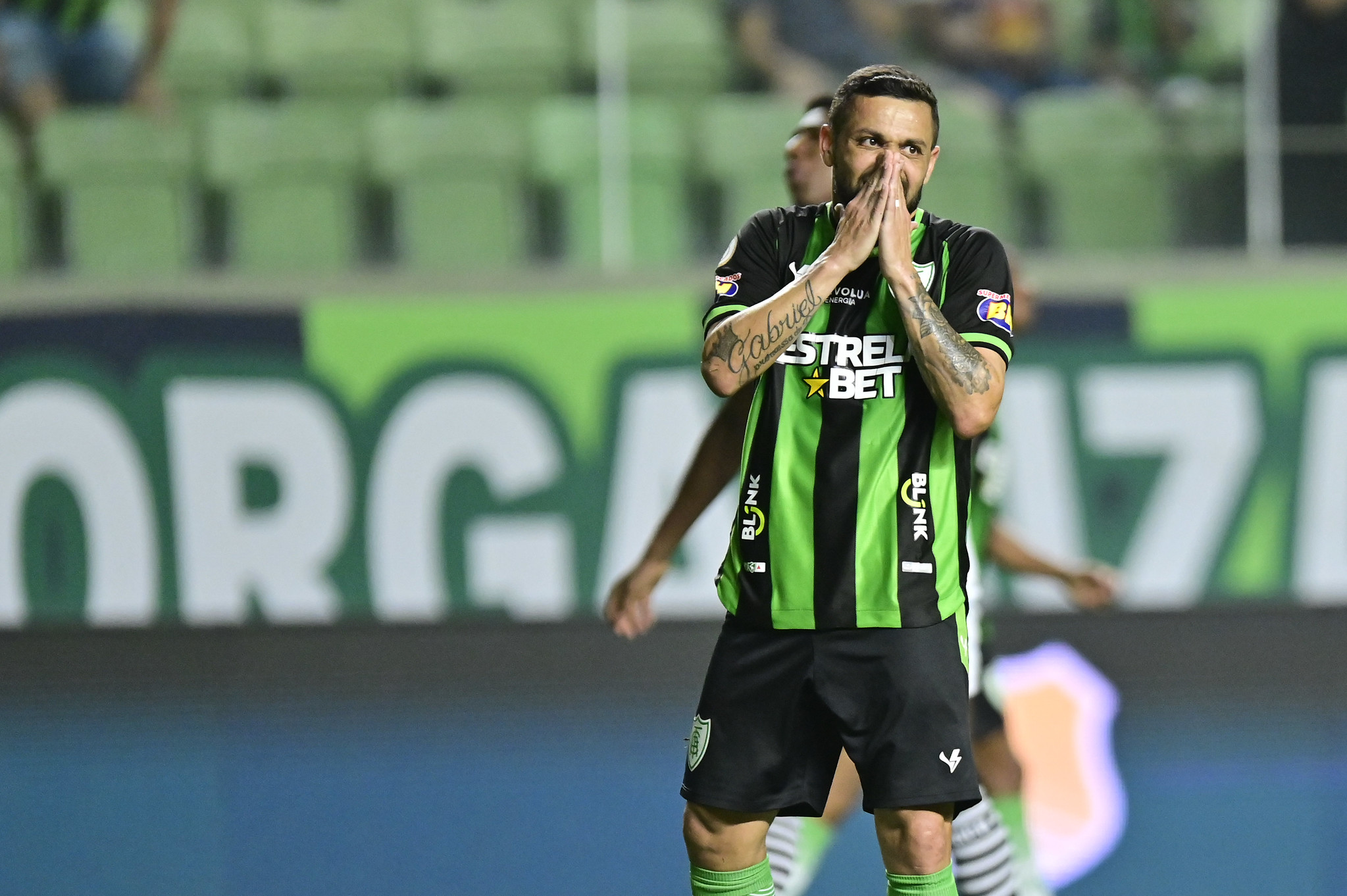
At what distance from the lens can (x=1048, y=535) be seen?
17.4 feet

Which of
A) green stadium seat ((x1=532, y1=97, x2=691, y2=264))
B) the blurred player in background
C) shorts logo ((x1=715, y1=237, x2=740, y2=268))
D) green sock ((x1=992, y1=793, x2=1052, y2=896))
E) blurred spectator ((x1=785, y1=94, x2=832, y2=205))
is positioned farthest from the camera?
green stadium seat ((x1=532, y1=97, x2=691, y2=264))

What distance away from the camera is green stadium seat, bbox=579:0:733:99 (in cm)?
551

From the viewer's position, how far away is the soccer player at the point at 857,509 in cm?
225

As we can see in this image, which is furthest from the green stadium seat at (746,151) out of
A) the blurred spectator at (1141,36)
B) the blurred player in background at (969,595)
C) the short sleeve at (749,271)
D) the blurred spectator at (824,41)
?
the short sleeve at (749,271)

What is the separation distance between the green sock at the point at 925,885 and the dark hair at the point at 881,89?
112 cm

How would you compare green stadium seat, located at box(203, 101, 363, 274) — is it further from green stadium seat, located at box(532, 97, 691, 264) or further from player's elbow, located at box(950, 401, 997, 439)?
player's elbow, located at box(950, 401, 997, 439)

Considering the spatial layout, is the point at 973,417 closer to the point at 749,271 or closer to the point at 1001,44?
the point at 749,271

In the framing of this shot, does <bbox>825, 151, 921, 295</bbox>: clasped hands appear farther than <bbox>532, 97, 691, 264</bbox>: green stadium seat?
No

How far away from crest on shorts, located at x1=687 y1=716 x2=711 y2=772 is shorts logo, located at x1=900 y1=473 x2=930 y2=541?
1.45 feet

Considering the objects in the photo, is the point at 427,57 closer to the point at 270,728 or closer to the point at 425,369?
the point at 425,369

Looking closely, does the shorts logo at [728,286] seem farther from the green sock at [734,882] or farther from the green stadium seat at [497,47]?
the green stadium seat at [497,47]

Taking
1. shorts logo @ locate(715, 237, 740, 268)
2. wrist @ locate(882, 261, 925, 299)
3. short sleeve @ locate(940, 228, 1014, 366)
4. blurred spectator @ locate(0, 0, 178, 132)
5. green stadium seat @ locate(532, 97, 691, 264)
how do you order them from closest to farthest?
wrist @ locate(882, 261, 925, 299) < short sleeve @ locate(940, 228, 1014, 366) < shorts logo @ locate(715, 237, 740, 268) < green stadium seat @ locate(532, 97, 691, 264) < blurred spectator @ locate(0, 0, 178, 132)

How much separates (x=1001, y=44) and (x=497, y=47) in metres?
1.85

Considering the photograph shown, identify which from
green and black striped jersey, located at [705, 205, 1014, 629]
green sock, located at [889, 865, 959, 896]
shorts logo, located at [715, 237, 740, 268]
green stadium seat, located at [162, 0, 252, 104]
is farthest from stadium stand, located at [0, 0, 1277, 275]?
green sock, located at [889, 865, 959, 896]
